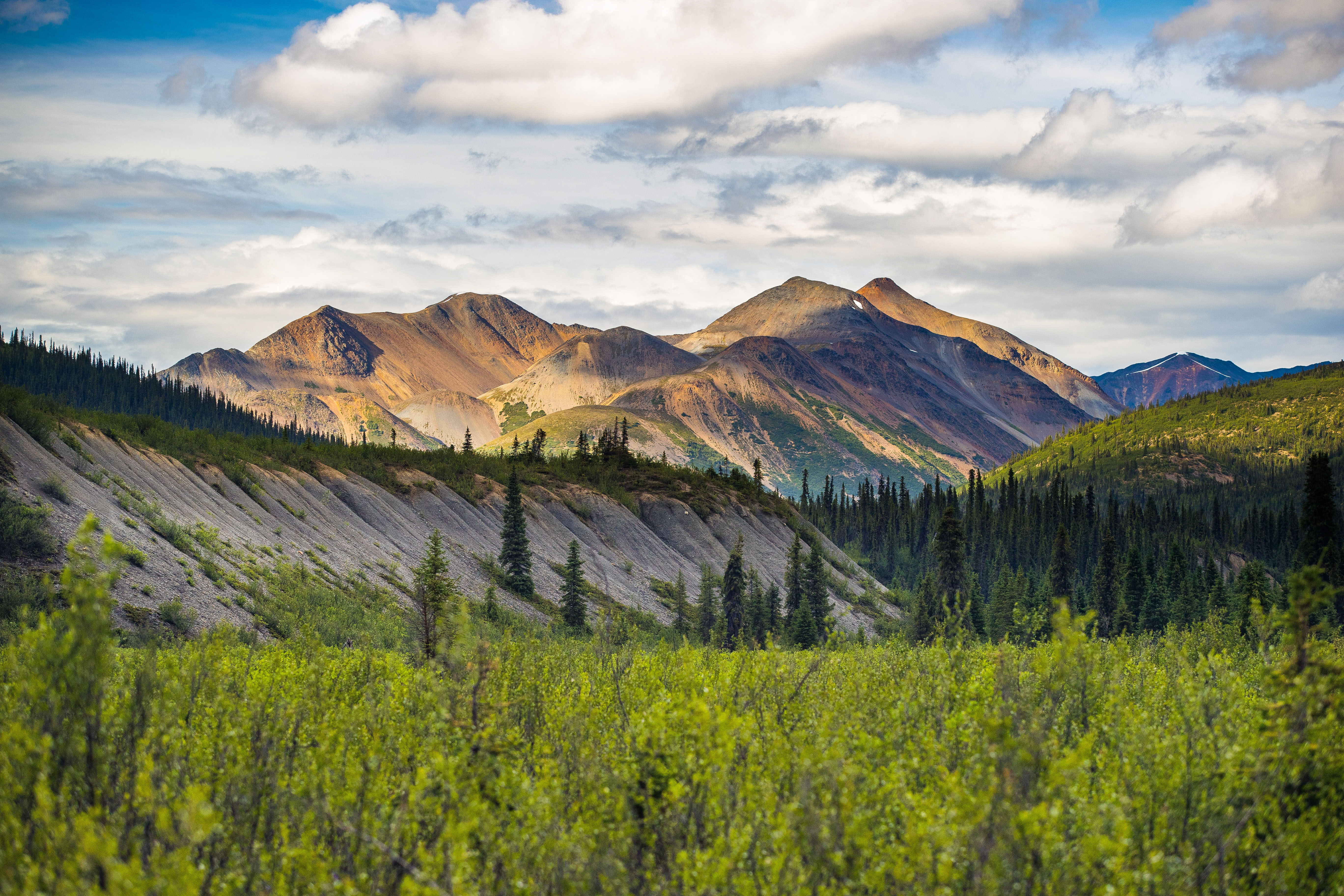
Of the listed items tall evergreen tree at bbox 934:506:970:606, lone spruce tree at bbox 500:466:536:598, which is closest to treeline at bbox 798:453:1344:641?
tall evergreen tree at bbox 934:506:970:606

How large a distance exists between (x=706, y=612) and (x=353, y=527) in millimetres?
27970

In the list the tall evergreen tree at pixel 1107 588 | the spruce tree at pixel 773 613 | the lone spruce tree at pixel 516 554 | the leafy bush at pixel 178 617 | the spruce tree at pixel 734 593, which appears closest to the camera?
the leafy bush at pixel 178 617

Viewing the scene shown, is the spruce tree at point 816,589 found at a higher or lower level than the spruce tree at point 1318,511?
lower

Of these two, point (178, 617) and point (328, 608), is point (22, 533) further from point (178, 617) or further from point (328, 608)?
point (328, 608)

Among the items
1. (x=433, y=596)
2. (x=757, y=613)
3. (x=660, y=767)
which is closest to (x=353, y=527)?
(x=757, y=613)

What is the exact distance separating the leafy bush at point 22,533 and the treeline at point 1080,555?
115 ft

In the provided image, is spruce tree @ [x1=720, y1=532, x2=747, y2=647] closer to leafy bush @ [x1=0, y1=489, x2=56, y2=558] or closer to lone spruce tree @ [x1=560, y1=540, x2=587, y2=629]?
lone spruce tree @ [x1=560, y1=540, x2=587, y2=629]

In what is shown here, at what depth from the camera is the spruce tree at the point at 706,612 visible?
6969 centimetres

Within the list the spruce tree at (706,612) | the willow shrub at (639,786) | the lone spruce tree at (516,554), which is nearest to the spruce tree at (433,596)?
the willow shrub at (639,786)

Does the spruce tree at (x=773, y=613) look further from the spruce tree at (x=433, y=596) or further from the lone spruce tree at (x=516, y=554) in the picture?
the spruce tree at (x=433, y=596)

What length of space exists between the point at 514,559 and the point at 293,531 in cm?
1756

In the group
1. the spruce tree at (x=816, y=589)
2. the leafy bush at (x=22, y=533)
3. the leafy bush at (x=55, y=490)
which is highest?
the leafy bush at (x=55, y=490)

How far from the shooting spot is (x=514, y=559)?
2906 inches

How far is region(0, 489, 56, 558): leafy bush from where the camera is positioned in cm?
3659
